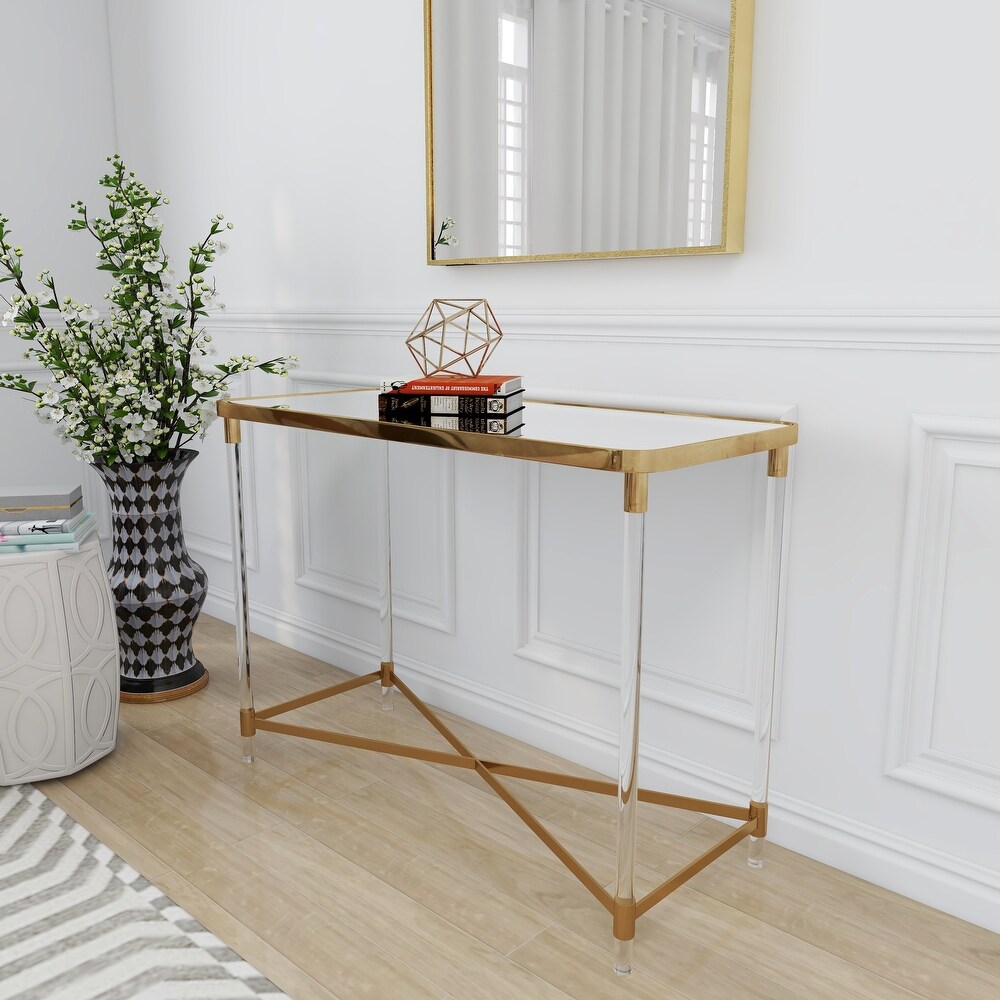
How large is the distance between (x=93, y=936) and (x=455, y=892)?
0.58 meters

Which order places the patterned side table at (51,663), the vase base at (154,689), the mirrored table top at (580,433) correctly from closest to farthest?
the mirrored table top at (580,433)
the patterned side table at (51,663)
the vase base at (154,689)

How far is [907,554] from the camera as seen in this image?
1536 mm

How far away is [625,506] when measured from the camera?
1303 mm

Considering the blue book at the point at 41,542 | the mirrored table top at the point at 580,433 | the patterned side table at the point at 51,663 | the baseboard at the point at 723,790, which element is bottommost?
the baseboard at the point at 723,790

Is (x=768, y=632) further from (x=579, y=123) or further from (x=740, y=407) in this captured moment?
(x=579, y=123)

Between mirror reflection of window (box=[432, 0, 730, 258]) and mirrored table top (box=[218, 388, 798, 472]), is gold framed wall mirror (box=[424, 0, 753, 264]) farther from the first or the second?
mirrored table top (box=[218, 388, 798, 472])

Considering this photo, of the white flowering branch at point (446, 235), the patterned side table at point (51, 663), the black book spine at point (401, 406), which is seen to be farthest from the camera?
the white flowering branch at point (446, 235)

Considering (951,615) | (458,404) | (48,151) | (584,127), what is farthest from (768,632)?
(48,151)

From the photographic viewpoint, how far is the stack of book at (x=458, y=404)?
59.6 inches

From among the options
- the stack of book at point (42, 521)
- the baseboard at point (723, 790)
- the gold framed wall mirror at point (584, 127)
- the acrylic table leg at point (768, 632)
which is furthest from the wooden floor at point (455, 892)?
the gold framed wall mirror at point (584, 127)

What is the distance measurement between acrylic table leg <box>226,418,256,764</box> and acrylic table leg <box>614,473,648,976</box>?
0.94 metres

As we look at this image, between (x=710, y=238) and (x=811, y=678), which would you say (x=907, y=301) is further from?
(x=811, y=678)

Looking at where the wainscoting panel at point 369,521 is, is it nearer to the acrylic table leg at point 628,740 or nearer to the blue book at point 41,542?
the blue book at point 41,542

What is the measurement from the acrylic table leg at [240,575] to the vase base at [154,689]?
1.46 ft
